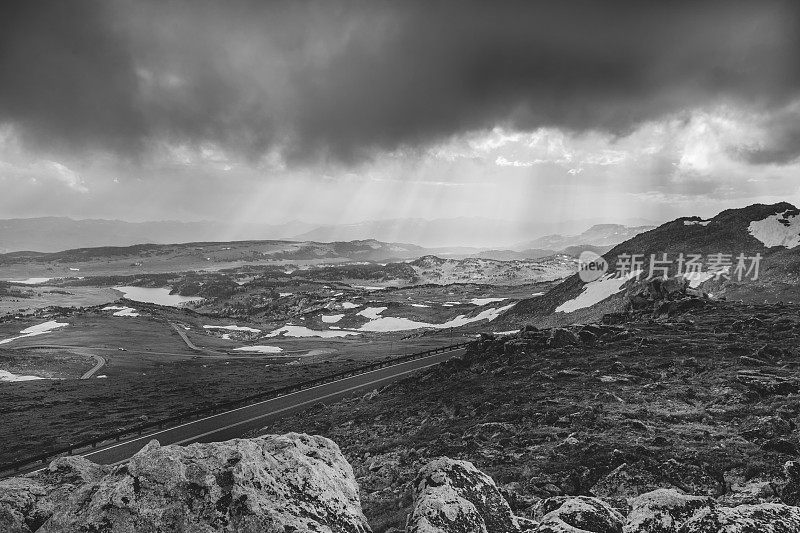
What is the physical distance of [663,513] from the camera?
7.84 metres

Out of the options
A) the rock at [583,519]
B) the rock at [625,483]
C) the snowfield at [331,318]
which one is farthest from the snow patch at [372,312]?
the rock at [583,519]

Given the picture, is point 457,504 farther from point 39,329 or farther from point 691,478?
point 39,329

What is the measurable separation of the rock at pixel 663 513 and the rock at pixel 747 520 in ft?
1.10

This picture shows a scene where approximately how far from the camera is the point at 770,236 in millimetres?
79750

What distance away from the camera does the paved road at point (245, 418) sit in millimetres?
32719

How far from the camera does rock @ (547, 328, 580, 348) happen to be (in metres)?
37.2

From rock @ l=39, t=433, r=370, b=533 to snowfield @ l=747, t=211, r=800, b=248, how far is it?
95.2m

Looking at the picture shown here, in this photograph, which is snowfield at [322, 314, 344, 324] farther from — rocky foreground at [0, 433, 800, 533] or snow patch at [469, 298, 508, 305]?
rocky foreground at [0, 433, 800, 533]

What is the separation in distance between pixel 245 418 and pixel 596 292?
74.8 metres

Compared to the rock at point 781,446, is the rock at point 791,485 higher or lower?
higher

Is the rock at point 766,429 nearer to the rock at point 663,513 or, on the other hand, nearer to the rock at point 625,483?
the rock at point 625,483

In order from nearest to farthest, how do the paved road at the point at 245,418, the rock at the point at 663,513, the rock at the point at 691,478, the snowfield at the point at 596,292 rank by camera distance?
the rock at the point at 663,513
the rock at the point at 691,478
the paved road at the point at 245,418
the snowfield at the point at 596,292

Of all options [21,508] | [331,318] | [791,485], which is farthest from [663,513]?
[331,318]

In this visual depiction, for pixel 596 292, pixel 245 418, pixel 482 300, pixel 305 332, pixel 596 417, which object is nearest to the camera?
pixel 596 417
